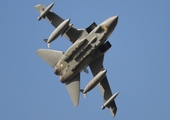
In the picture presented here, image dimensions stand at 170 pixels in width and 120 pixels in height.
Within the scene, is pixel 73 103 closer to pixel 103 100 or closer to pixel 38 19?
pixel 103 100

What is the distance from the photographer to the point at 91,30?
111 feet

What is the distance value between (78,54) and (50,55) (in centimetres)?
334

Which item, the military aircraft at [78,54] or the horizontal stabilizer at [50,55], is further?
the horizontal stabilizer at [50,55]

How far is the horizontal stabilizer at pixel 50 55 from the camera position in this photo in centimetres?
3512

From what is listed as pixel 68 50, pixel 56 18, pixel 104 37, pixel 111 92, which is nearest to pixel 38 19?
pixel 56 18

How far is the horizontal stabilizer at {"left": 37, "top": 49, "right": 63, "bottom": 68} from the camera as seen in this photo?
35.1 metres

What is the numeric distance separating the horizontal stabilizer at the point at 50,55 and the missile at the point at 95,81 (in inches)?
149

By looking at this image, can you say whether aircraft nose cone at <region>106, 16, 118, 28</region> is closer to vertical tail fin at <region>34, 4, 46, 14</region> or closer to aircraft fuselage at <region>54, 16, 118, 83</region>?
aircraft fuselage at <region>54, 16, 118, 83</region>

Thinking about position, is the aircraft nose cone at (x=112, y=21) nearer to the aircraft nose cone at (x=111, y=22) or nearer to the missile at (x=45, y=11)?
the aircraft nose cone at (x=111, y=22)

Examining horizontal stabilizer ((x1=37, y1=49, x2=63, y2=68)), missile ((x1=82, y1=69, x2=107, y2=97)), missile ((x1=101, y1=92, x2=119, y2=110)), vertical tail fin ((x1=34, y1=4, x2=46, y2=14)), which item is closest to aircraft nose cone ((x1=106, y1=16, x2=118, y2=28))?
missile ((x1=82, y1=69, x2=107, y2=97))

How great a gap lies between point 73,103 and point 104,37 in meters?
7.17

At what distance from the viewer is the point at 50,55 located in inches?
1404

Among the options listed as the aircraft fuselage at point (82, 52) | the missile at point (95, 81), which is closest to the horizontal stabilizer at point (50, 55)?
the aircraft fuselage at point (82, 52)

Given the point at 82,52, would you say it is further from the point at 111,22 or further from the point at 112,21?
the point at 112,21
